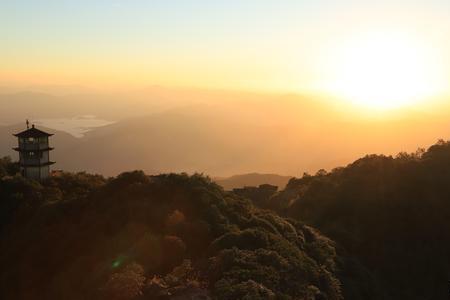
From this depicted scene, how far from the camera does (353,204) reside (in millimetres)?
38594

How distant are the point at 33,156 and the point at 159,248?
80.8ft

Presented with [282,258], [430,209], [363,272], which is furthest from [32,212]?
[430,209]

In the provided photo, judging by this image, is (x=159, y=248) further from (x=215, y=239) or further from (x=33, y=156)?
(x=33, y=156)

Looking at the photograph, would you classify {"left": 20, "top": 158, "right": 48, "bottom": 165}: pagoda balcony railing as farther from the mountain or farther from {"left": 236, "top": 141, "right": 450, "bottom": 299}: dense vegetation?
the mountain

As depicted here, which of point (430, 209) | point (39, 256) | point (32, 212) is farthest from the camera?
point (430, 209)

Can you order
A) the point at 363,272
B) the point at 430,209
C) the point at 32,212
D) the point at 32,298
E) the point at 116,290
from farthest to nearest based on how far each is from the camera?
1. the point at 430,209
2. the point at 32,212
3. the point at 363,272
4. the point at 32,298
5. the point at 116,290

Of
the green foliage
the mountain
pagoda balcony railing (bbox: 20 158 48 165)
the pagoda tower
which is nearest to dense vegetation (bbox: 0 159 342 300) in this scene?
the green foliage

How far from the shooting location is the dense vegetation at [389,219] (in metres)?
28.8

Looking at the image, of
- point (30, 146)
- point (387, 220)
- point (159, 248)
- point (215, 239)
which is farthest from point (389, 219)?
point (30, 146)

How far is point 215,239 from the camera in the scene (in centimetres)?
2148

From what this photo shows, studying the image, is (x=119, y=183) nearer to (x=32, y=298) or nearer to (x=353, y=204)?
(x=32, y=298)

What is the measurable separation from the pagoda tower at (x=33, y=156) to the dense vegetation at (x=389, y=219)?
936 inches

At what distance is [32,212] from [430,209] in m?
31.6

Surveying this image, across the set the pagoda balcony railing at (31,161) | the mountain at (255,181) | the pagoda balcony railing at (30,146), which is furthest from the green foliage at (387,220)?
the mountain at (255,181)
